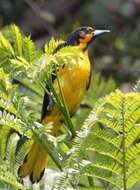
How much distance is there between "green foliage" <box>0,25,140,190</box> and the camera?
5.19 ft

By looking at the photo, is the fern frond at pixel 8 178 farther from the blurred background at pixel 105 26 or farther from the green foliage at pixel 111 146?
the blurred background at pixel 105 26

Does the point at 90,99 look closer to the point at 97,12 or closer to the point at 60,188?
the point at 60,188

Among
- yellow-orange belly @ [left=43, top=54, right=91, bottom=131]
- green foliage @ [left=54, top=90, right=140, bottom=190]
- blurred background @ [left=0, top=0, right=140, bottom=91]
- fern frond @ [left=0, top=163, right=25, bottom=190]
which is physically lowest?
fern frond @ [left=0, top=163, right=25, bottom=190]

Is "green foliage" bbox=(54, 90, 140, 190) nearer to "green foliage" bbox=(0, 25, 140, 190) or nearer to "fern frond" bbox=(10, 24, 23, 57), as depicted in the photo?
"green foliage" bbox=(0, 25, 140, 190)

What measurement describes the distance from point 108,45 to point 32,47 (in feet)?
15.3

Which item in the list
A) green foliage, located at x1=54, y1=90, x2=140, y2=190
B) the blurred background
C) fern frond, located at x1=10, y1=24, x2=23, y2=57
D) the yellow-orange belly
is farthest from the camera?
the blurred background

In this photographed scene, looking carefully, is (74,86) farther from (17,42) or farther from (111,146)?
(111,146)

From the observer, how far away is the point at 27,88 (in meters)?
3.22

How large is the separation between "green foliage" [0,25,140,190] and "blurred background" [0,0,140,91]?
3990 millimetres

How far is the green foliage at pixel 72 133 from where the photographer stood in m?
1.58

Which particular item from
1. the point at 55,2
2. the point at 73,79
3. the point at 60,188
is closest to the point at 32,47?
the point at 60,188

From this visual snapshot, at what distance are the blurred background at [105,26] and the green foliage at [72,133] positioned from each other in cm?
399

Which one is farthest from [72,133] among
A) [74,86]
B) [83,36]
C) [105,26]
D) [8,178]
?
[105,26]

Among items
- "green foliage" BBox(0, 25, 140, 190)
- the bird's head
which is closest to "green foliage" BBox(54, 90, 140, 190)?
"green foliage" BBox(0, 25, 140, 190)
